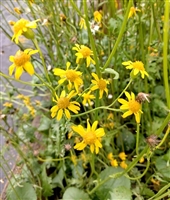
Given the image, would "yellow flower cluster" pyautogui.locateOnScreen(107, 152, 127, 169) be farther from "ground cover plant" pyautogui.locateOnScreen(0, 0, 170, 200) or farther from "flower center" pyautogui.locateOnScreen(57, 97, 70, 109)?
"flower center" pyautogui.locateOnScreen(57, 97, 70, 109)

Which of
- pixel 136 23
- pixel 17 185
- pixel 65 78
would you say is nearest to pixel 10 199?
pixel 17 185

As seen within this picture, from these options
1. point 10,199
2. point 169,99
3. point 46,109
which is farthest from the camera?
point 46,109

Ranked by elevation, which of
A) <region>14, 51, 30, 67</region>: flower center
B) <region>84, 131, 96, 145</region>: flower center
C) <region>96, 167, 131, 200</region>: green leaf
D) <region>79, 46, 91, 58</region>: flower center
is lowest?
<region>96, 167, 131, 200</region>: green leaf

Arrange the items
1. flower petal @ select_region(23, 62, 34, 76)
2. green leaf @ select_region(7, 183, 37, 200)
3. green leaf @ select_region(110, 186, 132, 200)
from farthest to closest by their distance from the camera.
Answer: green leaf @ select_region(7, 183, 37, 200), green leaf @ select_region(110, 186, 132, 200), flower petal @ select_region(23, 62, 34, 76)

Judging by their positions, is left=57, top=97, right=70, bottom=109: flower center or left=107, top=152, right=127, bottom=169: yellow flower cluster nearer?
left=57, top=97, right=70, bottom=109: flower center

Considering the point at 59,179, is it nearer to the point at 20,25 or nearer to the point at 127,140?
the point at 127,140

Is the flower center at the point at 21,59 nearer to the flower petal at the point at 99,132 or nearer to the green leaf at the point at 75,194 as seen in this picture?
the flower petal at the point at 99,132

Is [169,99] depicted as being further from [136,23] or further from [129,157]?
[129,157]

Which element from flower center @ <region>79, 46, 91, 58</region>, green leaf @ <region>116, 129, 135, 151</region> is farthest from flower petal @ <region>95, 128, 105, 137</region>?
green leaf @ <region>116, 129, 135, 151</region>
